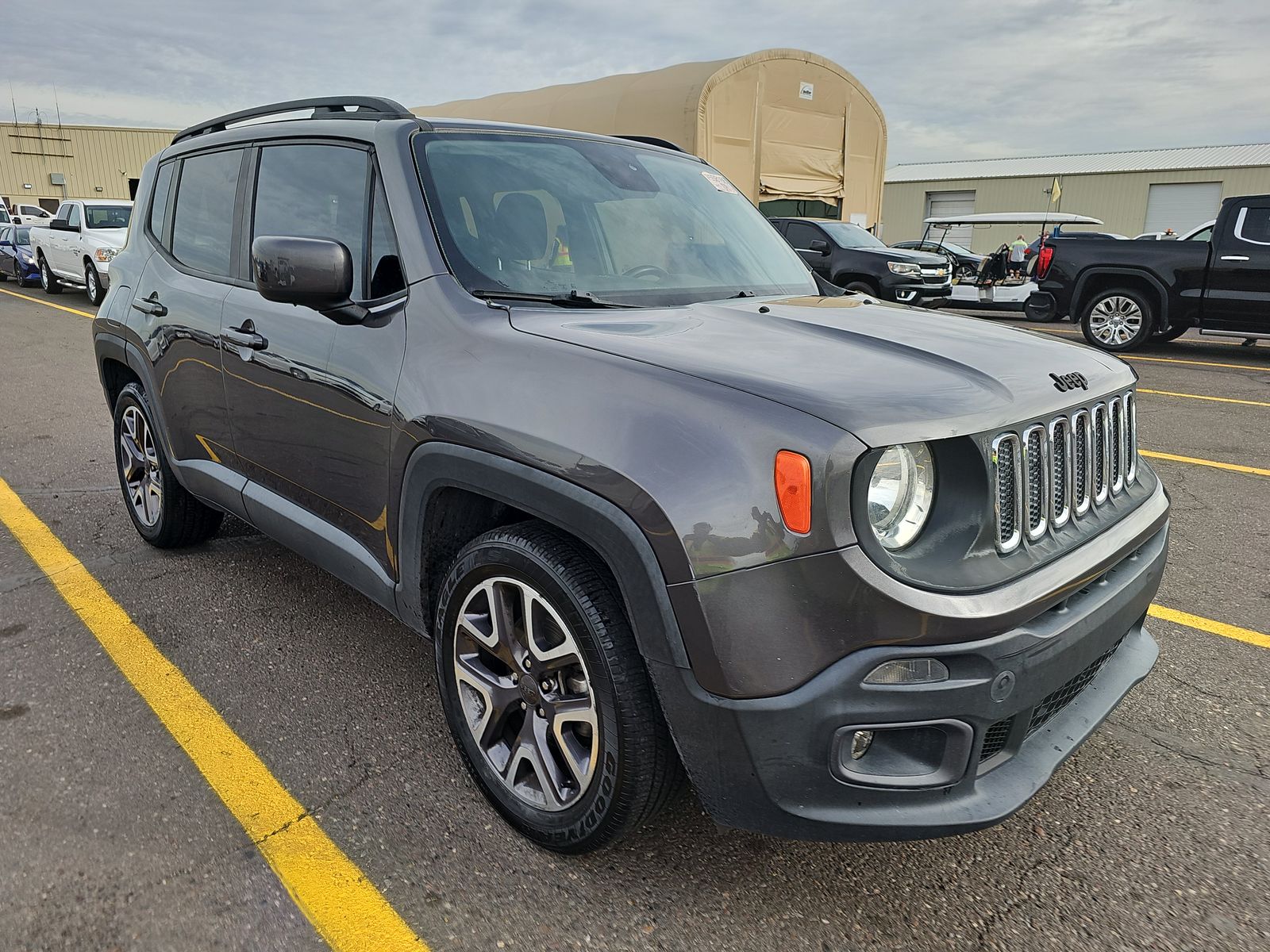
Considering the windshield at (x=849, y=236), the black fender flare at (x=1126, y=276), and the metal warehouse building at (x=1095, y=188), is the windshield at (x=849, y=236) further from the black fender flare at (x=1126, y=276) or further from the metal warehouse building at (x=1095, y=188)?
the metal warehouse building at (x=1095, y=188)

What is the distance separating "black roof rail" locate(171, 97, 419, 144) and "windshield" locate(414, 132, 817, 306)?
264mm

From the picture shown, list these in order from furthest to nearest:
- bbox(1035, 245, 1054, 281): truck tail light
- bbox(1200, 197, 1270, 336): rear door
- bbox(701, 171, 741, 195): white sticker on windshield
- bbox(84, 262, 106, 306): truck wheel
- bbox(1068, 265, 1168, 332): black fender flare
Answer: bbox(84, 262, 106, 306): truck wheel < bbox(1035, 245, 1054, 281): truck tail light < bbox(1068, 265, 1168, 332): black fender flare < bbox(1200, 197, 1270, 336): rear door < bbox(701, 171, 741, 195): white sticker on windshield

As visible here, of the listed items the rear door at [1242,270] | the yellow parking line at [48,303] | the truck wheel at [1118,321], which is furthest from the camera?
the yellow parking line at [48,303]

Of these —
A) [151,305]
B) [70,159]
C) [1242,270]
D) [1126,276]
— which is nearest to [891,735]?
[151,305]

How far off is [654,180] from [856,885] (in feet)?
7.56

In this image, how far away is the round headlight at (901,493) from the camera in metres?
1.82

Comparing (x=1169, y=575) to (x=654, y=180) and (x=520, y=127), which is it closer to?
(x=654, y=180)

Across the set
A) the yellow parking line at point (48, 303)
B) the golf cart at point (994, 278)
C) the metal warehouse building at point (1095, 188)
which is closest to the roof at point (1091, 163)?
the metal warehouse building at point (1095, 188)

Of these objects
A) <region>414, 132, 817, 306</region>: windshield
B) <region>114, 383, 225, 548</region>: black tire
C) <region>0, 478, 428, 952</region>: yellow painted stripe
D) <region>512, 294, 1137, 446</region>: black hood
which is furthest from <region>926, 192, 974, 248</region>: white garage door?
<region>0, 478, 428, 952</region>: yellow painted stripe

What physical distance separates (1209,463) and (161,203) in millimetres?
6262

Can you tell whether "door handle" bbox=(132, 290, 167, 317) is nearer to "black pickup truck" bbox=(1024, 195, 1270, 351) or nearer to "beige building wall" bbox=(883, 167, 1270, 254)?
"black pickup truck" bbox=(1024, 195, 1270, 351)

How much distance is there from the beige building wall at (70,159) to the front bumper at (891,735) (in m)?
58.9

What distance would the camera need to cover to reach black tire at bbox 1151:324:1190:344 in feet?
38.4

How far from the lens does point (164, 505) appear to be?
4078 mm
